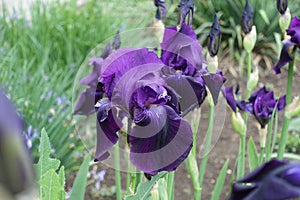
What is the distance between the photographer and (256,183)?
0.33 meters

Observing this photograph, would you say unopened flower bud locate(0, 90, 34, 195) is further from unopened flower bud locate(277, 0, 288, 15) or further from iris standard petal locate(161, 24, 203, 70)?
unopened flower bud locate(277, 0, 288, 15)

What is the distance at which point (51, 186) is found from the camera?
30.6 inches

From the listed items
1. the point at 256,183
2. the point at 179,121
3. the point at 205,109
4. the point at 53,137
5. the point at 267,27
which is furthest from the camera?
the point at 267,27

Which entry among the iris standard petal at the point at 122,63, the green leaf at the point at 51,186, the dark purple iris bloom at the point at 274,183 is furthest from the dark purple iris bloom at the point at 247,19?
the dark purple iris bloom at the point at 274,183

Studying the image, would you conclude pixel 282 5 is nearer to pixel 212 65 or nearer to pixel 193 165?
pixel 212 65

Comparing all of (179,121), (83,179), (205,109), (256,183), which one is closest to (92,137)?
(205,109)

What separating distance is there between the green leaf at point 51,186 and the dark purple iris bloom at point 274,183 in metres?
0.47

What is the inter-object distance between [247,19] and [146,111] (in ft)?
2.17

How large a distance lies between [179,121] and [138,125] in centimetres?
6

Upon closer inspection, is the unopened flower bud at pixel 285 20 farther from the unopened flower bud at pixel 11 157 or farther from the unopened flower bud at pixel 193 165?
the unopened flower bud at pixel 11 157

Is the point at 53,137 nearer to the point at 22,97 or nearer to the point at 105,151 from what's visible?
the point at 22,97

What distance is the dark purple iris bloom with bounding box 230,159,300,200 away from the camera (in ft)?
1.01

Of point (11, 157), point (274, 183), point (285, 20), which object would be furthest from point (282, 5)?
point (11, 157)

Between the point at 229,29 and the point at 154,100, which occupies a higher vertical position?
the point at 154,100
